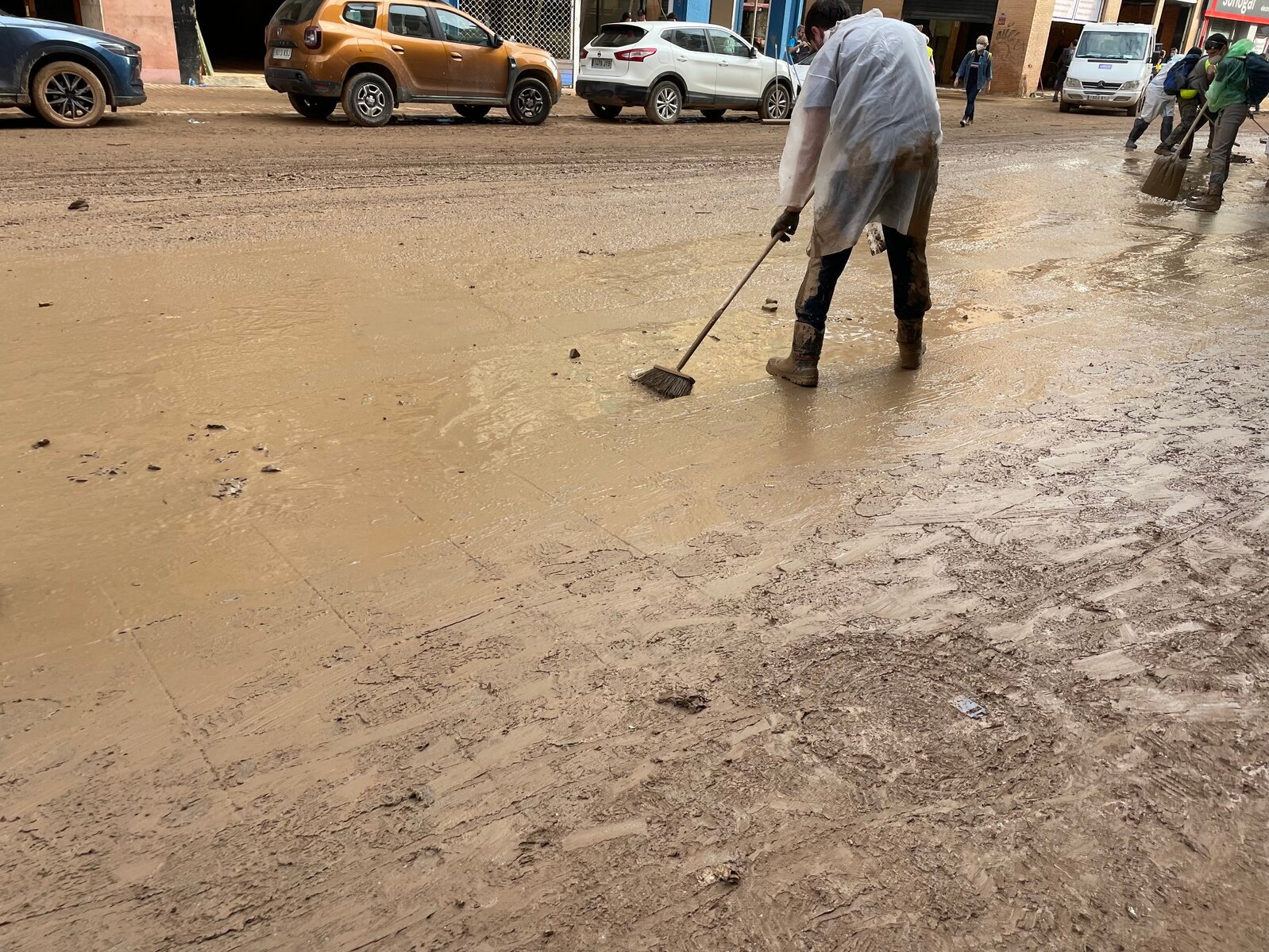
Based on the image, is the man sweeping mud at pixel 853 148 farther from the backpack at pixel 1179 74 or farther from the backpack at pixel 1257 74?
the backpack at pixel 1179 74

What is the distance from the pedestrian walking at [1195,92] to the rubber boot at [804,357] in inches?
354

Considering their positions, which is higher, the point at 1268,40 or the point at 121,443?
the point at 1268,40

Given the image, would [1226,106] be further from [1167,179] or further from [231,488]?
[231,488]

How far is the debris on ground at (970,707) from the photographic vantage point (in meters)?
2.57

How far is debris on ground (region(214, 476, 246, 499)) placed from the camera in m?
3.54

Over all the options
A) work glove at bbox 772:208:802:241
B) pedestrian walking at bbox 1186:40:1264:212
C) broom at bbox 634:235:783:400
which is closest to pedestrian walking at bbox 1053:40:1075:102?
pedestrian walking at bbox 1186:40:1264:212

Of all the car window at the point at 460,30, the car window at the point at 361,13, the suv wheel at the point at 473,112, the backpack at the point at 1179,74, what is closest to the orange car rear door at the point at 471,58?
the car window at the point at 460,30

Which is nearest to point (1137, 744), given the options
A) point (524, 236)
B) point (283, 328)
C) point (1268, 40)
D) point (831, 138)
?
point (831, 138)

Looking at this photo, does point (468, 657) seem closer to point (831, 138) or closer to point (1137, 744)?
point (1137, 744)

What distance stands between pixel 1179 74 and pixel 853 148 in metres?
12.7

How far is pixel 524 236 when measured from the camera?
25.3 feet

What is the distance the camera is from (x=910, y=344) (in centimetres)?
526

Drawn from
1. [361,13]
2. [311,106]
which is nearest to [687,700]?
[361,13]

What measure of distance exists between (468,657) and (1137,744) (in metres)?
1.77
